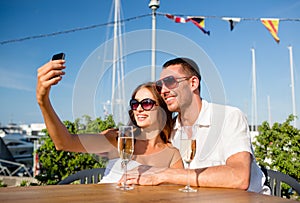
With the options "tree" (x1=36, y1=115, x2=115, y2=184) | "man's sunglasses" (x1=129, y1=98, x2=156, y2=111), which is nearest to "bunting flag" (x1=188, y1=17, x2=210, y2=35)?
"tree" (x1=36, y1=115, x2=115, y2=184)

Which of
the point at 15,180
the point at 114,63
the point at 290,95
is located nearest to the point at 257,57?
the point at 290,95

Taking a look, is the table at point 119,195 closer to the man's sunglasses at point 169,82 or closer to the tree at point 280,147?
the man's sunglasses at point 169,82

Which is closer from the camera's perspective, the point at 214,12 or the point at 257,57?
the point at 214,12

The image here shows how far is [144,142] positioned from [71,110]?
2.16 ft

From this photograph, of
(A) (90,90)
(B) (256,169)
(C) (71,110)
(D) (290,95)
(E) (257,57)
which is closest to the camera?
(C) (71,110)

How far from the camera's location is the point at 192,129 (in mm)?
1314

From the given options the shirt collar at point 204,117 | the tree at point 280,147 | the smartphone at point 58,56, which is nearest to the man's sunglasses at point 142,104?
the shirt collar at point 204,117

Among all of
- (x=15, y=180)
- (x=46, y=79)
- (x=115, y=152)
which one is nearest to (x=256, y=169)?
(x=115, y=152)

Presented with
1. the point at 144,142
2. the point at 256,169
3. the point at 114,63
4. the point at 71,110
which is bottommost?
the point at 256,169

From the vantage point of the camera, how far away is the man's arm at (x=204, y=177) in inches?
57.1

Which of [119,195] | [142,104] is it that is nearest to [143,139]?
[142,104]

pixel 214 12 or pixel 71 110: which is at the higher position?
pixel 214 12

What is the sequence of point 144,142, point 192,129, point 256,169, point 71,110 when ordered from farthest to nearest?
point 144,142
point 256,169
point 71,110
point 192,129

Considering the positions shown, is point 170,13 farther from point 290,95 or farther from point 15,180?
point 290,95
